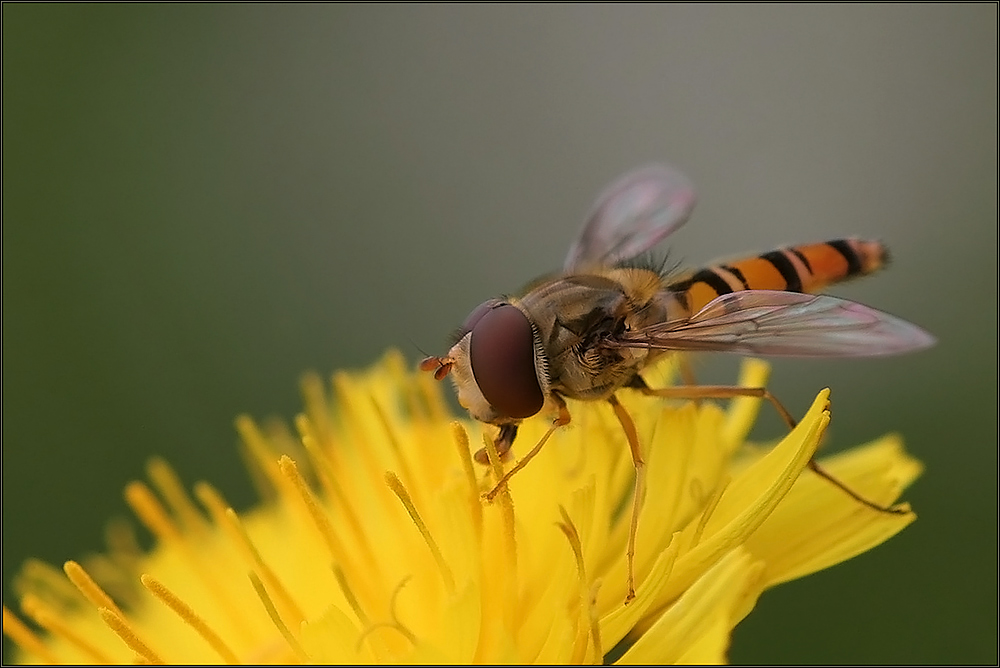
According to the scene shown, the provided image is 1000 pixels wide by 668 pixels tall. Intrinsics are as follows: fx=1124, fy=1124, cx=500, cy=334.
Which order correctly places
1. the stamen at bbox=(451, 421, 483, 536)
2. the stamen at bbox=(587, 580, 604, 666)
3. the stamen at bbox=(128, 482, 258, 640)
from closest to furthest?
the stamen at bbox=(587, 580, 604, 666) → the stamen at bbox=(451, 421, 483, 536) → the stamen at bbox=(128, 482, 258, 640)

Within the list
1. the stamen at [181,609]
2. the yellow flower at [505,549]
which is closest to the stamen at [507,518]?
the yellow flower at [505,549]

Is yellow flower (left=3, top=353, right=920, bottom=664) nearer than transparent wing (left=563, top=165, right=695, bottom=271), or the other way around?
yellow flower (left=3, top=353, right=920, bottom=664)

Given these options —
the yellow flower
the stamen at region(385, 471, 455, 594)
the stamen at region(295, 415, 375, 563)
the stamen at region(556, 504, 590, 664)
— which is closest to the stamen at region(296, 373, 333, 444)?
the yellow flower

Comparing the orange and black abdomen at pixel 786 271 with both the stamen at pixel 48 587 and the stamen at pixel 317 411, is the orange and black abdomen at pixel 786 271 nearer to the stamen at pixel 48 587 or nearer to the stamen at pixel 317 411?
the stamen at pixel 317 411

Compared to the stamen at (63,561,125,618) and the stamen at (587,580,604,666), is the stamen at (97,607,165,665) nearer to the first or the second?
the stamen at (63,561,125,618)

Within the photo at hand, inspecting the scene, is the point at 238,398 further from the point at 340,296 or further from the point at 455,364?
the point at 455,364

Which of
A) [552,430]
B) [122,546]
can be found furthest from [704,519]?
[122,546]

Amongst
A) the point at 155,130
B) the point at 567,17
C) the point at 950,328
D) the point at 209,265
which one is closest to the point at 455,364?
the point at 950,328

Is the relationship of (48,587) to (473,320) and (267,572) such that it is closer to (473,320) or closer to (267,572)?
(267,572)
